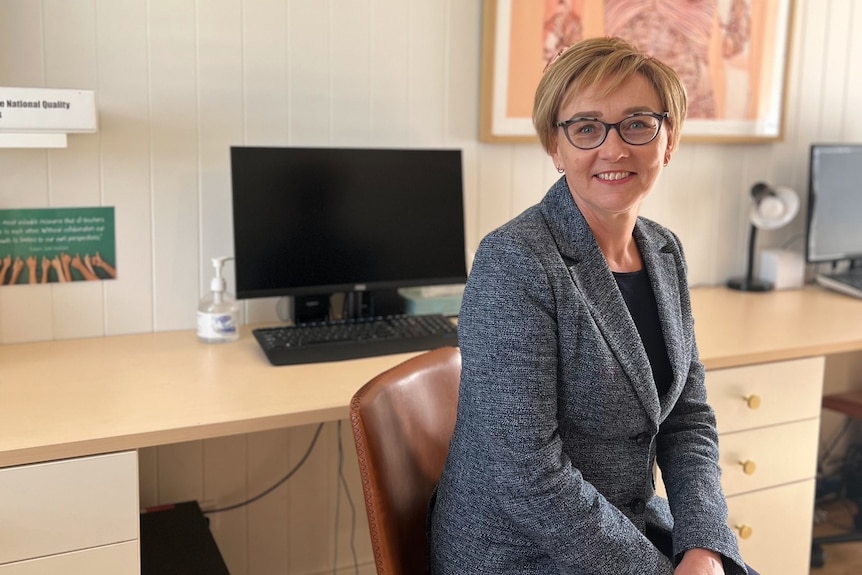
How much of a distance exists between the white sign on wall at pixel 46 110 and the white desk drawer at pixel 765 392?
137 cm

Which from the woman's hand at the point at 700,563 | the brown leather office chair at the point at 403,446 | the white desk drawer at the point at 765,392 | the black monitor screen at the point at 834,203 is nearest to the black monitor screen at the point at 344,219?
the brown leather office chair at the point at 403,446

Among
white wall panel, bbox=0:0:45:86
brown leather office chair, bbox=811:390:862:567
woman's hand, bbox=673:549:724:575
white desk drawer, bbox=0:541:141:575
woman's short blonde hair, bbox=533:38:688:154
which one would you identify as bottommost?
brown leather office chair, bbox=811:390:862:567

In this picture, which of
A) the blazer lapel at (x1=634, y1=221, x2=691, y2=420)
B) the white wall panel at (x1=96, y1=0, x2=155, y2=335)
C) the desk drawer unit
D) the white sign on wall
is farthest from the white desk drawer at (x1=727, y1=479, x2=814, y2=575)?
the white sign on wall

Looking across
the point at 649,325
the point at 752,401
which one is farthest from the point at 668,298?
the point at 752,401

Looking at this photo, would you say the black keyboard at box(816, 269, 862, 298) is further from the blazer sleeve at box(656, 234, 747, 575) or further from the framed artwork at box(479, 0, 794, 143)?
the blazer sleeve at box(656, 234, 747, 575)

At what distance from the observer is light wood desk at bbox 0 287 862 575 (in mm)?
1414

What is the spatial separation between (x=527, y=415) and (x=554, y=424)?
A: 0.19 ft

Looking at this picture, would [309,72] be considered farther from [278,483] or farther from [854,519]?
[854,519]

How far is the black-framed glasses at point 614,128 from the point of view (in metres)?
1.31

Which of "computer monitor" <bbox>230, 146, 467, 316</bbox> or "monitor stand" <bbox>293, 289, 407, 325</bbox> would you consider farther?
"monitor stand" <bbox>293, 289, 407, 325</bbox>

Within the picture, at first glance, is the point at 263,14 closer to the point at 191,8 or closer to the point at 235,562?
the point at 191,8

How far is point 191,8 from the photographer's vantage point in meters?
1.91

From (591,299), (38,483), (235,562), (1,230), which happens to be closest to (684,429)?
(591,299)

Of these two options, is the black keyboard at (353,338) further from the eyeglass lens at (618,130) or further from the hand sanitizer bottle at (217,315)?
the eyeglass lens at (618,130)
